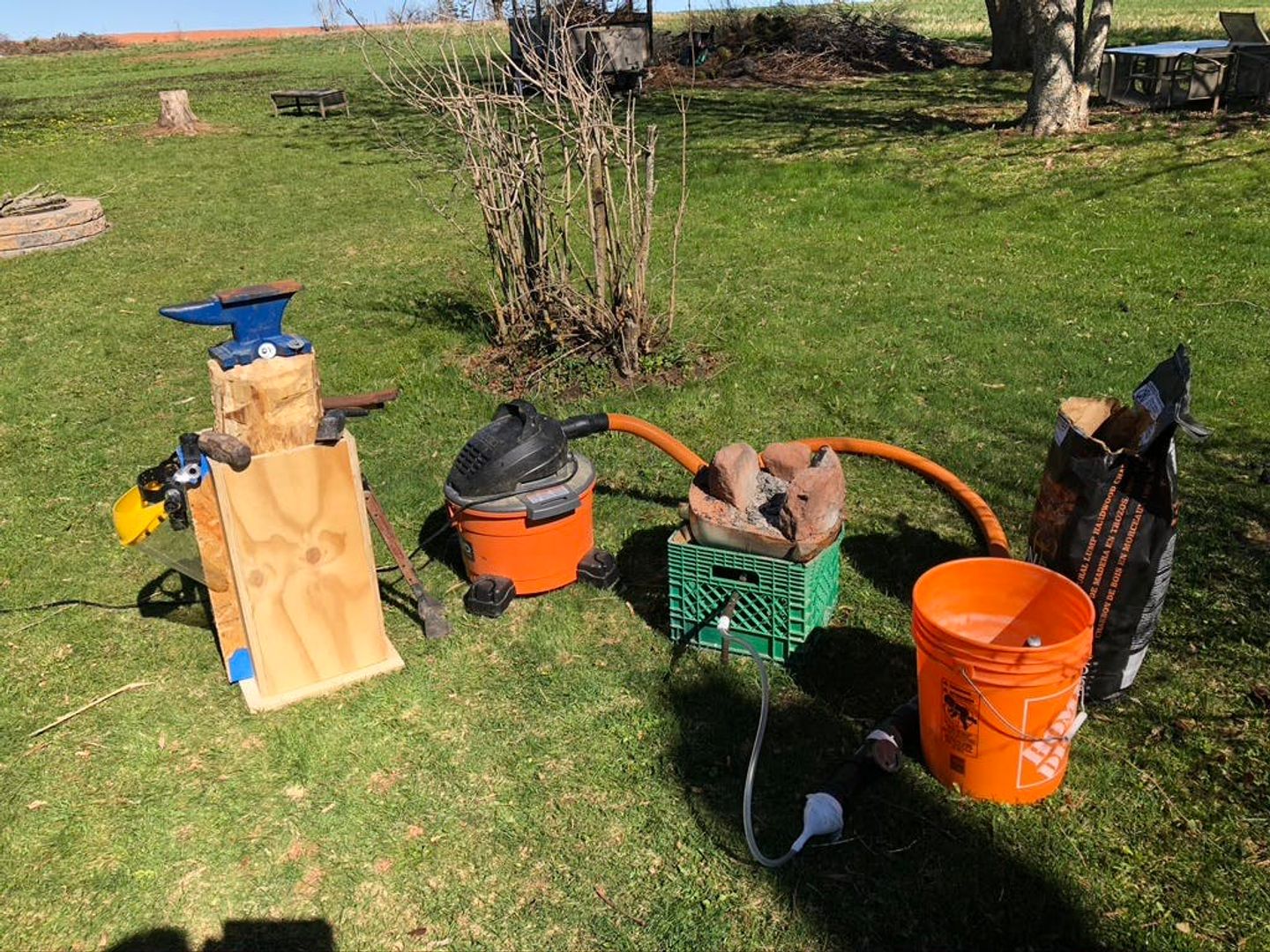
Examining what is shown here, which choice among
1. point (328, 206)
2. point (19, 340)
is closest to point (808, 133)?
point (328, 206)

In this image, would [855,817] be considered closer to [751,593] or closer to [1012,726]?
[1012,726]

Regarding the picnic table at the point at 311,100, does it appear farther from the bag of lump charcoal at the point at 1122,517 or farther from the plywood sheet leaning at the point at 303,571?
the bag of lump charcoal at the point at 1122,517

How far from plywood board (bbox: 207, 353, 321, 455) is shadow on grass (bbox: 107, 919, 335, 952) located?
4.43ft

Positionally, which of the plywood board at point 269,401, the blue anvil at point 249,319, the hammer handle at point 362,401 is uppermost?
the blue anvil at point 249,319

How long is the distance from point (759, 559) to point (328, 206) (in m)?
9.98

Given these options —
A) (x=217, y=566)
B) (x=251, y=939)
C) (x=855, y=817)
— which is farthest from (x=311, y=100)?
(x=855, y=817)

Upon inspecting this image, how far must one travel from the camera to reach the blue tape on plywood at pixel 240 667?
3.54 metres

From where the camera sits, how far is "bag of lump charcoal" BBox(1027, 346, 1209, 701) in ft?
9.49

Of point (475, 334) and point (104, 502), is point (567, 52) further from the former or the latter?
point (104, 502)

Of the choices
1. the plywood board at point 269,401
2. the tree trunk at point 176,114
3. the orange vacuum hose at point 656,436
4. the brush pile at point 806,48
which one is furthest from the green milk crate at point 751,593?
the tree trunk at point 176,114

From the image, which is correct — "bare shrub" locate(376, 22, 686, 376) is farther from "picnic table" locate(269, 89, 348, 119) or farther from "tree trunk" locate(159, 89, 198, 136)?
"picnic table" locate(269, 89, 348, 119)

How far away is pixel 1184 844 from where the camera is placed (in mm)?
2693

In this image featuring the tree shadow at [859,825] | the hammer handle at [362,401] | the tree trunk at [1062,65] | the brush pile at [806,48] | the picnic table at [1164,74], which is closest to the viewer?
the tree shadow at [859,825]

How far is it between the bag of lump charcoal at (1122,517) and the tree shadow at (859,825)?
644 millimetres
